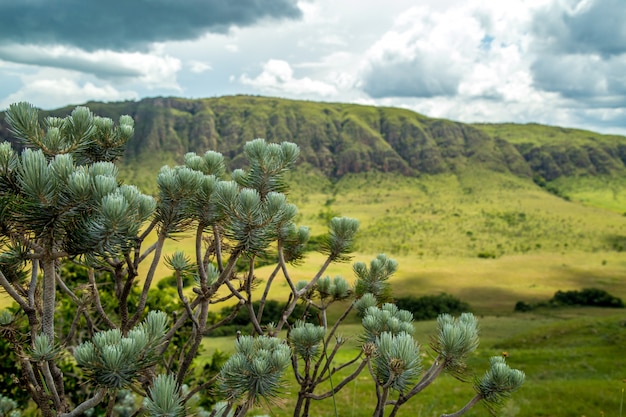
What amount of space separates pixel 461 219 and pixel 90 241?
135 meters

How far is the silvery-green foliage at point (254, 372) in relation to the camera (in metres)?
2.49

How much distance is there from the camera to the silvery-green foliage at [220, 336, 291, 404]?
8.18 feet

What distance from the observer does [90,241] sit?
239 centimetres

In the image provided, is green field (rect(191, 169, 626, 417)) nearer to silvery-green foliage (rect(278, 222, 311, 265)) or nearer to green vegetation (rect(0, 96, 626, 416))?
green vegetation (rect(0, 96, 626, 416))

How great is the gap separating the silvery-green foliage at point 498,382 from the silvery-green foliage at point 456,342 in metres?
0.20

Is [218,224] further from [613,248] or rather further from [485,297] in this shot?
[613,248]

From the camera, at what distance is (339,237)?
12.0 feet

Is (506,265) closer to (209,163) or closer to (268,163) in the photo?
(209,163)

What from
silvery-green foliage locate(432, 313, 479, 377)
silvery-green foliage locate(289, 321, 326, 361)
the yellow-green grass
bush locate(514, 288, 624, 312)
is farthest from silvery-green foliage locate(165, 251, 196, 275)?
bush locate(514, 288, 624, 312)

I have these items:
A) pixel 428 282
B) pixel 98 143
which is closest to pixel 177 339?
pixel 98 143

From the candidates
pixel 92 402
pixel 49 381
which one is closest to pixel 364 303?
pixel 92 402

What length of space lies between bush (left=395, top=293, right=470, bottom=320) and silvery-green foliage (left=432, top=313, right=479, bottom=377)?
4573 centimetres

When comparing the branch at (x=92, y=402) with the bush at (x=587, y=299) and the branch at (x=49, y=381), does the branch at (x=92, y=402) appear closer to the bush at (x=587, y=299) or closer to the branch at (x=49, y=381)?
the branch at (x=49, y=381)

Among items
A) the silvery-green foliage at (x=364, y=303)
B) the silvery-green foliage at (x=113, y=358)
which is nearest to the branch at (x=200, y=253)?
the silvery-green foliage at (x=113, y=358)
